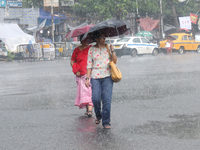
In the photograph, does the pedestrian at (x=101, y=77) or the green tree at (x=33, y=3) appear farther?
the green tree at (x=33, y=3)

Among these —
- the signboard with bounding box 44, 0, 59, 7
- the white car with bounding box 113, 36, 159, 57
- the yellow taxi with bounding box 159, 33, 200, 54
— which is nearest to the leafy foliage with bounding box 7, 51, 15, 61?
the white car with bounding box 113, 36, 159, 57

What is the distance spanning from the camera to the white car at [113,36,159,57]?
94.5 feet

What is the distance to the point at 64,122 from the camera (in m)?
6.24

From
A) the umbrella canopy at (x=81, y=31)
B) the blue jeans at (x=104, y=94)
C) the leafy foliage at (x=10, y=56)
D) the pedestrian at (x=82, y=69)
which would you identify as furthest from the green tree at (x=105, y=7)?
the blue jeans at (x=104, y=94)

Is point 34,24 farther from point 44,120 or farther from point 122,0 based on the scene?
point 44,120

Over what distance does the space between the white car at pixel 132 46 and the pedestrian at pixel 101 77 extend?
23022mm

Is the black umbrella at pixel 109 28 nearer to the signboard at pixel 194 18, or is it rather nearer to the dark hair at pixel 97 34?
the dark hair at pixel 97 34

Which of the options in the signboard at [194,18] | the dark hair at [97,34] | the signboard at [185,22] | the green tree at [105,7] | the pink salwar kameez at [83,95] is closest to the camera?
the dark hair at [97,34]

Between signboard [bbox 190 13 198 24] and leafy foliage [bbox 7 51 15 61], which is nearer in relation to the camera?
leafy foliage [bbox 7 51 15 61]

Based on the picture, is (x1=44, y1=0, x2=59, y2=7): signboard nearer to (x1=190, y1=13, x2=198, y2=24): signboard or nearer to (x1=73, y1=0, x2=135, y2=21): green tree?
(x1=73, y1=0, x2=135, y2=21): green tree

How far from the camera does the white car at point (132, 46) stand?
28797 mm

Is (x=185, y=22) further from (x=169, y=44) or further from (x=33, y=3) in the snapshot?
(x=33, y=3)

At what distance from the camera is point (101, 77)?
18.4 feet

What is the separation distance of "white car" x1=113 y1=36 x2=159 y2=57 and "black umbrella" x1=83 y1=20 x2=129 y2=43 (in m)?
22.6
